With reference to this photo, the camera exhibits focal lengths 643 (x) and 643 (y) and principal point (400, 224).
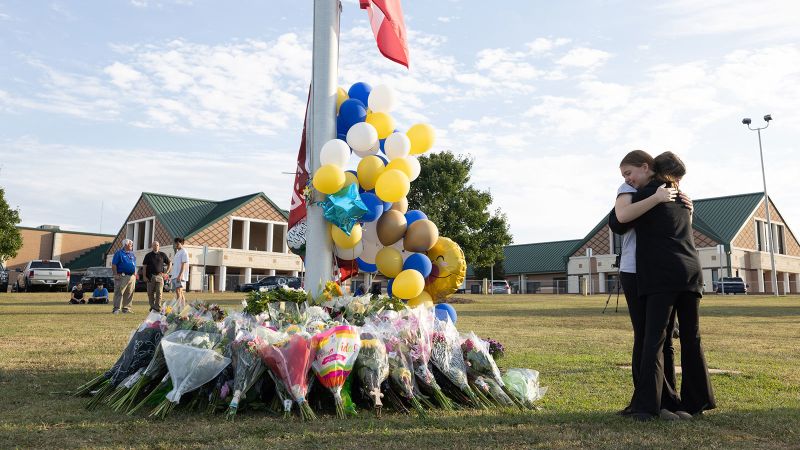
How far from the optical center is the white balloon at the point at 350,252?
253 inches

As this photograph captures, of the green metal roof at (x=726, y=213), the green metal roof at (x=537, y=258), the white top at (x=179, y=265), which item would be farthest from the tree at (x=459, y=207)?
the green metal roof at (x=537, y=258)

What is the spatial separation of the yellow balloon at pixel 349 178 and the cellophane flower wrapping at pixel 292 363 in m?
2.18

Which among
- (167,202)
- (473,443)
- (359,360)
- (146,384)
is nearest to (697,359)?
(473,443)

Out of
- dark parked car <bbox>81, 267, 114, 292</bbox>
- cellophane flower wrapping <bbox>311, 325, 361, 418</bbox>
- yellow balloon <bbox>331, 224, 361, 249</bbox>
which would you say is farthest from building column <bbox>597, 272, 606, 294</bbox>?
cellophane flower wrapping <bbox>311, 325, 361, 418</bbox>

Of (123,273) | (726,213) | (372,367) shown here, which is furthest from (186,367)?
(726,213)

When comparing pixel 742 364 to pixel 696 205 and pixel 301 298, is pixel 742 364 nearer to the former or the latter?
pixel 301 298

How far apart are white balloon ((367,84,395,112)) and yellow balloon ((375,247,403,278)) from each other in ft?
4.74

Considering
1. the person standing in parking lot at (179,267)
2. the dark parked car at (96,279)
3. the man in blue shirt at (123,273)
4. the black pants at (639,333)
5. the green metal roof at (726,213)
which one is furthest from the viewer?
the green metal roof at (726,213)

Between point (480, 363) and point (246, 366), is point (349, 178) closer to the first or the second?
point (480, 363)

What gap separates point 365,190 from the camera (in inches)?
251

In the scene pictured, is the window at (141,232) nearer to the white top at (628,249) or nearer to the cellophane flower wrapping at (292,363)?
the cellophane flower wrapping at (292,363)

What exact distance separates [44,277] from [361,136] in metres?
28.9

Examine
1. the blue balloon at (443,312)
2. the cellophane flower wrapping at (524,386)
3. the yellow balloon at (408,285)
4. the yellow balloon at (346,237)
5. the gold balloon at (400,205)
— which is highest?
the gold balloon at (400,205)

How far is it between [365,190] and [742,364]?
4772mm
